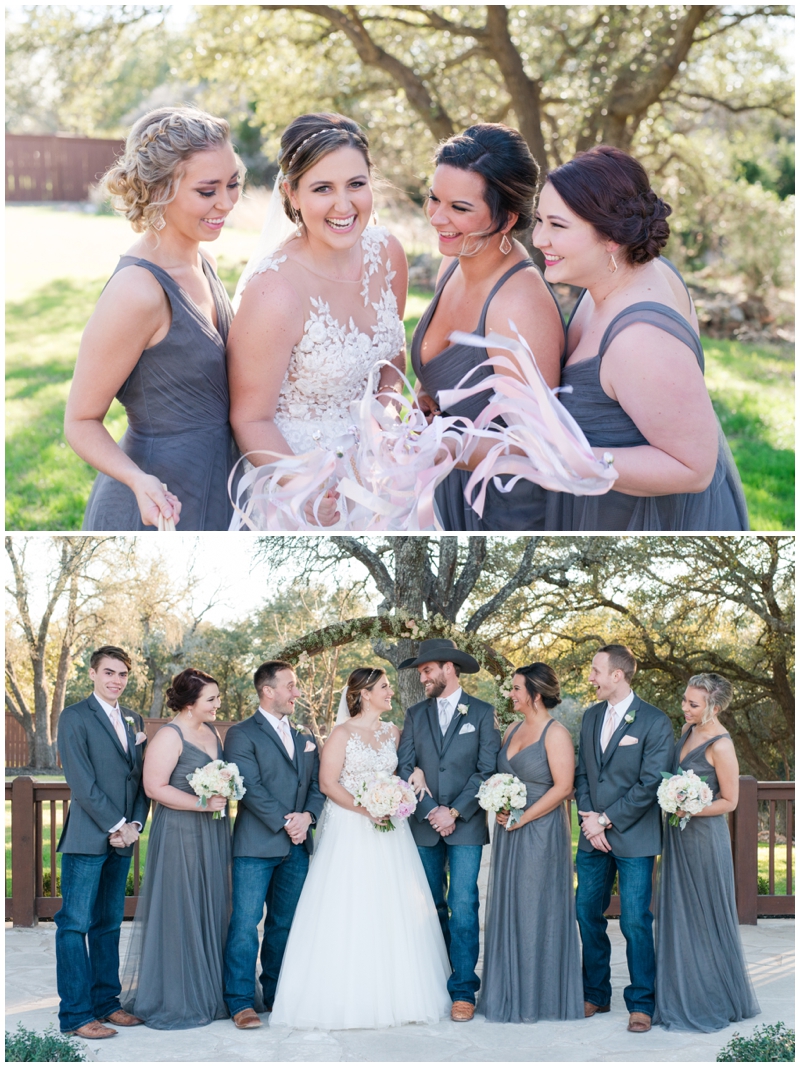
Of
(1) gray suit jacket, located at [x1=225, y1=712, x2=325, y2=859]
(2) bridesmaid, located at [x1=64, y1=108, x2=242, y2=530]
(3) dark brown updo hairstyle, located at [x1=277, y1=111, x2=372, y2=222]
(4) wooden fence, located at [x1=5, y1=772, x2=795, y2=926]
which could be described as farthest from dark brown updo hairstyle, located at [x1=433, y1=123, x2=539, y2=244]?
(4) wooden fence, located at [x1=5, y1=772, x2=795, y2=926]

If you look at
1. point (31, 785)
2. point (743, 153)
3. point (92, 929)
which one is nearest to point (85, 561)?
point (31, 785)

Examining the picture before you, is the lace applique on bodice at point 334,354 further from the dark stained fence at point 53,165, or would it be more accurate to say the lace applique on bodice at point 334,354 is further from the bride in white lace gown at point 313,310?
the dark stained fence at point 53,165

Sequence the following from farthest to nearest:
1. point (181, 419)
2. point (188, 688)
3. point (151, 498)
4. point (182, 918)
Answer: point (188, 688) < point (182, 918) < point (181, 419) < point (151, 498)

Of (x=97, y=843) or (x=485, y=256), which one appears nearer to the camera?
(x=485, y=256)

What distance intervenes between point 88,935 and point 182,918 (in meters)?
0.49

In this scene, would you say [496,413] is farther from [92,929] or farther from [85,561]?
[85,561]

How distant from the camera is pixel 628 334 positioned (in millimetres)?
3283

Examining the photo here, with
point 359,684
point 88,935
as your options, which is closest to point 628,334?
point 359,684

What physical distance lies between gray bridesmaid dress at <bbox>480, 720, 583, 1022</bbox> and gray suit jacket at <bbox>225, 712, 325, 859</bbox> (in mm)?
895

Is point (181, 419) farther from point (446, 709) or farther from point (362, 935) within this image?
point (362, 935)

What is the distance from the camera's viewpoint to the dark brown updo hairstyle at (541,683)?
4395 mm

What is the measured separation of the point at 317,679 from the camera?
6820mm

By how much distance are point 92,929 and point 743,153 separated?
754 inches

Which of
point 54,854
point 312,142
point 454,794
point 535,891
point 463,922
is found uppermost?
point 312,142
